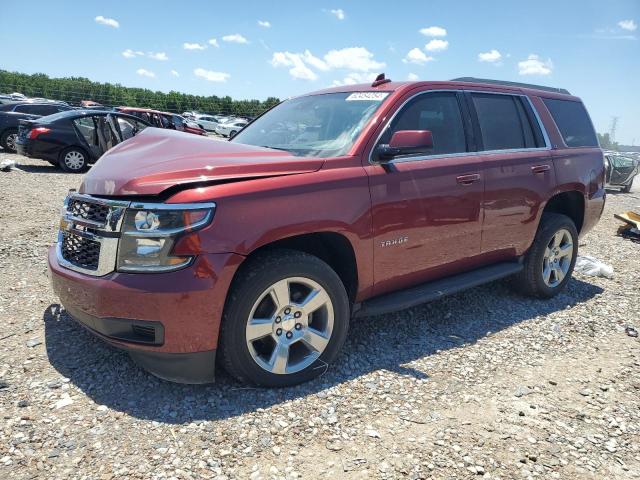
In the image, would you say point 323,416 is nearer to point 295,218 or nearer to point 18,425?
point 295,218

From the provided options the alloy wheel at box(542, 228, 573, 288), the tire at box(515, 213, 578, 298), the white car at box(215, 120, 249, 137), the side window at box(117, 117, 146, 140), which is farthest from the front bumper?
the white car at box(215, 120, 249, 137)

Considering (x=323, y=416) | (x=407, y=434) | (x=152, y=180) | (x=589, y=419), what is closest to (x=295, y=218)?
(x=152, y=180)

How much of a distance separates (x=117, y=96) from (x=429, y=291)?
4922cm

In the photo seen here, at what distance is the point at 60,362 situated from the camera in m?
3.08

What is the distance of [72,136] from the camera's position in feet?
37.5

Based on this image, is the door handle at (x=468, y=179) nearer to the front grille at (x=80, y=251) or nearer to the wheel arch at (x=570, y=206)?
the wheel arch at (x=570, y=206)

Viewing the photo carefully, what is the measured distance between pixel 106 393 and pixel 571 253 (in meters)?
4.43

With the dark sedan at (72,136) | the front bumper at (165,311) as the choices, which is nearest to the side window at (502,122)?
the front bumper at (165,311)

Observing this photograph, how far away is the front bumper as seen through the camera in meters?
2.52

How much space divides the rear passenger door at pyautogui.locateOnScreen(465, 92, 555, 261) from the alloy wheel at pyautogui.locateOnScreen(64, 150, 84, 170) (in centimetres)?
1039

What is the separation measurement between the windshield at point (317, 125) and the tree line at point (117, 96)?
145ft

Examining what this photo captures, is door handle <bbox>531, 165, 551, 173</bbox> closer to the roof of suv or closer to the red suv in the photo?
the red suv

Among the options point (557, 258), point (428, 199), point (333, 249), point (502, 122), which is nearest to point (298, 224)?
point (333, 249)

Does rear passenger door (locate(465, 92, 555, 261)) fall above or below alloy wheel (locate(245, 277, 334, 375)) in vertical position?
above
